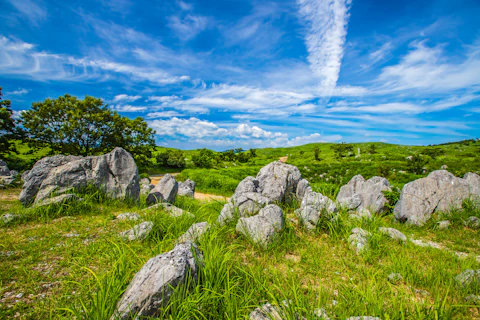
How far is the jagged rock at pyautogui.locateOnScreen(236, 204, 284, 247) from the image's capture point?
5.62 meters

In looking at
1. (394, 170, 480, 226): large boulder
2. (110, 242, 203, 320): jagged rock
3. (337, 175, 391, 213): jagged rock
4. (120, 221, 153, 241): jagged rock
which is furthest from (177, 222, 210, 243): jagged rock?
(394, 170, 480, 226): large boulder

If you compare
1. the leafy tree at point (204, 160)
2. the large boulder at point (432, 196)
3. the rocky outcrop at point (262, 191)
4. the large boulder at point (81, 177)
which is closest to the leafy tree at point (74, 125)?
the leafy tree at point (204, 160)

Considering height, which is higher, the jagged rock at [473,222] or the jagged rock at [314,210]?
the jagged rock at [314,210]

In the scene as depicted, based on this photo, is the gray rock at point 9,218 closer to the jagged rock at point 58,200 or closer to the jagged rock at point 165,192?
the jagged rock at point 58,200

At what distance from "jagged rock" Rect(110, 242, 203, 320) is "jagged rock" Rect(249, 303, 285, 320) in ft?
3.28

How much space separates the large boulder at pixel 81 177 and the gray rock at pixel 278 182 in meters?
5.90

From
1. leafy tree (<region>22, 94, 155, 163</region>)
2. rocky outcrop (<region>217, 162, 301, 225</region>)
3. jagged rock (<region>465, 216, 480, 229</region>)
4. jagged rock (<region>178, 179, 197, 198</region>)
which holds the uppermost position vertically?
leafy tree (<region>22, 94, 155, 163</region>)

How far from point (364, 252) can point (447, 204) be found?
259 inches

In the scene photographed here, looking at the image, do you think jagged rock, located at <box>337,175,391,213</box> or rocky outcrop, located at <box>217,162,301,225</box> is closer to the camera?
rocky outcrop, located at <box>217,162,301,225</box>

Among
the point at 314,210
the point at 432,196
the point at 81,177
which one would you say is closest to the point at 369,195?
the point at 432,196

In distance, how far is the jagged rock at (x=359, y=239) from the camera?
18.7 feet

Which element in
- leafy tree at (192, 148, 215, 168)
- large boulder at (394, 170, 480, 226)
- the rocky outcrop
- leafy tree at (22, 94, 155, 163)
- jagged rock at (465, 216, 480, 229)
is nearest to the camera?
the rocky outcrop

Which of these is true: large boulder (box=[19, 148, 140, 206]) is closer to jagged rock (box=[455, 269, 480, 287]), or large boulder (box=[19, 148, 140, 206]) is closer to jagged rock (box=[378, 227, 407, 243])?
jagged rock (box=[378, 227, 407, 243])

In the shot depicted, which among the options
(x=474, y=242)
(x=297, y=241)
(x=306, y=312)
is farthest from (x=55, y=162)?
(x=474, y=242)
